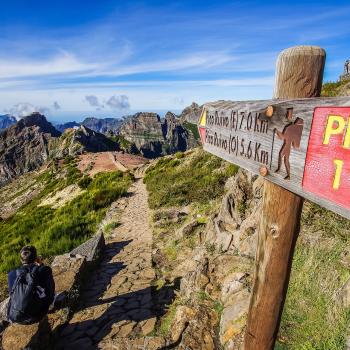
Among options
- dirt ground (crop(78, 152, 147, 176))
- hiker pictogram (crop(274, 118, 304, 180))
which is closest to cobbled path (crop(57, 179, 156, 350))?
hiker pictogram (crop(274, 118, 304, 180))

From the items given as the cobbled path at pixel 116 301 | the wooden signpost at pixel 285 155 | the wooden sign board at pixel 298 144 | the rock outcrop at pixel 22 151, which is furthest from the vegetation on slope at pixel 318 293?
the rock outcrop at pixel 22 151

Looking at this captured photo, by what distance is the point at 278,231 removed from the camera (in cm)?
226

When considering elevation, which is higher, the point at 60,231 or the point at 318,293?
the point at 318,293

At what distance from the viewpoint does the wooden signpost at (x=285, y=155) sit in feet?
5.25

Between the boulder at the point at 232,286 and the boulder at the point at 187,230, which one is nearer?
the boulder at the point at 232,286

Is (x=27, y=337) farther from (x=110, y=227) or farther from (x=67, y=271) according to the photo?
(x=110, y=227)

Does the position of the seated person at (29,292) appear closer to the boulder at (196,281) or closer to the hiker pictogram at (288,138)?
the boulder at (196,281)

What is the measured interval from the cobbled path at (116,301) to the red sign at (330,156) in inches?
203

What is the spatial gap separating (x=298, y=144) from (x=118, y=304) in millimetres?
6350

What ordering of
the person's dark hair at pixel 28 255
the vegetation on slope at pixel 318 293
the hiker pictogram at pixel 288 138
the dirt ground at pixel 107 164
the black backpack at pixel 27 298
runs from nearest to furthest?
the hiker pictogram at pixel 288 138 → the vegetation on slope at pixel 318 293 → the black backpack at pixel 27 298 → the person's dark hair at pixel 28 255 → the dirt ground at pixel 107 164

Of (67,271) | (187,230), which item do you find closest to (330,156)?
(67,271)

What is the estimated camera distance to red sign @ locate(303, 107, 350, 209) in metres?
1.53

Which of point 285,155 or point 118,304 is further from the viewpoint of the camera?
point 118,304

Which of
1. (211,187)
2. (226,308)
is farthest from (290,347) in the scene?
(211,187)
